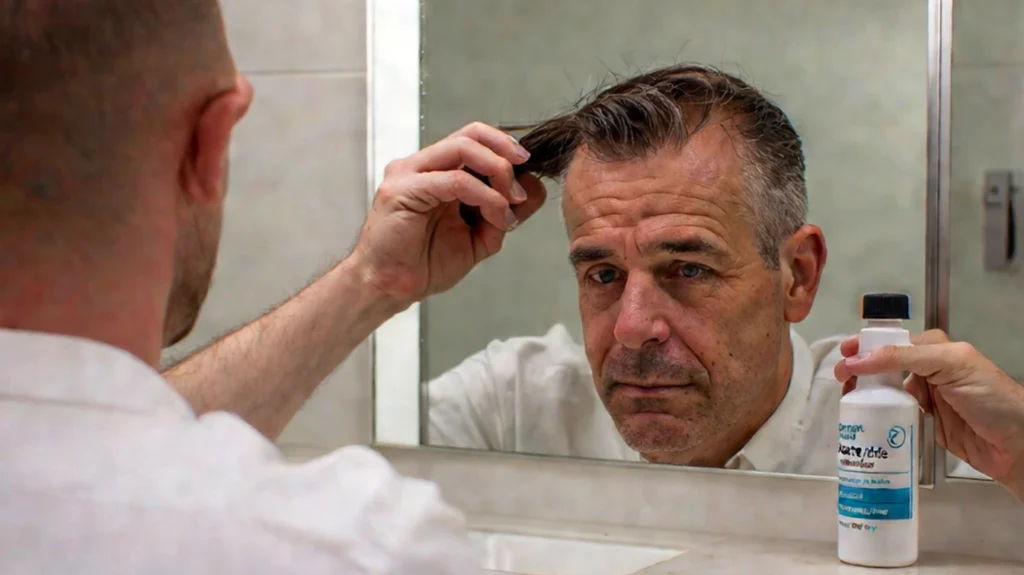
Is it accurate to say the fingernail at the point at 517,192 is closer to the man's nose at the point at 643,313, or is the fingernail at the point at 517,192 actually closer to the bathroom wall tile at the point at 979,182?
the man's nose at the point at 643,313

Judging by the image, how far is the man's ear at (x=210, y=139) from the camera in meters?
0.60

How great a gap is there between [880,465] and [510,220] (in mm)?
466

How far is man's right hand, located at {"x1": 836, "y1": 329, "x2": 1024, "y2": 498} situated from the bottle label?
0.18ft

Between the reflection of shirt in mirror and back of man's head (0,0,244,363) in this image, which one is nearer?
back of man's head (0,0,244,363)

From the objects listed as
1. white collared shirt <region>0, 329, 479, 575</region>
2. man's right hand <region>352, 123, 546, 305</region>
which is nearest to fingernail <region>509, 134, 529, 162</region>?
man's right hand <region>352, 123, 546, 305</region>

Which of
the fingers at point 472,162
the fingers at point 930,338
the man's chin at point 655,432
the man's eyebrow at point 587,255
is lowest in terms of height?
the man's chin at point 655,432

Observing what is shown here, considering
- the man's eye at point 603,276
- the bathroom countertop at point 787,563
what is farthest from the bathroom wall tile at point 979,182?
the man's eye at point 603,276

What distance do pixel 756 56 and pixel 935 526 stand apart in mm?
524

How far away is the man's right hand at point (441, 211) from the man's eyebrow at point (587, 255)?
0.23ft

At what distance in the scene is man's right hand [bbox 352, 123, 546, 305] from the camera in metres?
1.11

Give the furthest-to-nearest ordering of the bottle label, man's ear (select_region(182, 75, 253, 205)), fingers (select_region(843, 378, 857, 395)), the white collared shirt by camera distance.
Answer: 1. fingers (select_region(843, 378, 857, 395))
2. the bottle label
3. man's ear (select_region(182, 75, 253, 205))
4. the white collared shirt

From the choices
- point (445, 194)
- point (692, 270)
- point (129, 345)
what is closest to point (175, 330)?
point (129, 345)

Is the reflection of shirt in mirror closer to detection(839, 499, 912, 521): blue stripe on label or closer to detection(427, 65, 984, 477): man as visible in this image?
detection(427, 65, 984, 477): man

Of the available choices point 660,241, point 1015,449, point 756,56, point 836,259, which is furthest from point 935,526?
point 756,56
